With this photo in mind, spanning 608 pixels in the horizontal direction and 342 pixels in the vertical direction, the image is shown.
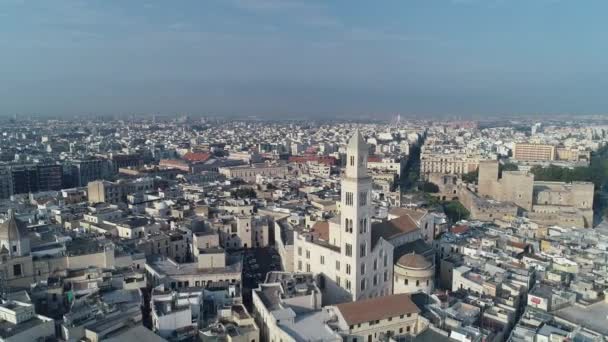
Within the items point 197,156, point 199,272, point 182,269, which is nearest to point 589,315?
point 199,272

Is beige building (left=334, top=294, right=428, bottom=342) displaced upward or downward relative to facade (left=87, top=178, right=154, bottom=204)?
downward

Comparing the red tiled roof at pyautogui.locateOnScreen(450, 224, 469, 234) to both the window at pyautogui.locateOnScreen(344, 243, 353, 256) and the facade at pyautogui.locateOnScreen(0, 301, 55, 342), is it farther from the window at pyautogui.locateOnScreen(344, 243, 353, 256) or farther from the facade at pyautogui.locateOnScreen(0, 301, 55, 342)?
the facade at pyautogui.locateOnScreen(0, 301, 55, 342)

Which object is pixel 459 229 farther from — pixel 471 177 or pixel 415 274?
pixel 471 177

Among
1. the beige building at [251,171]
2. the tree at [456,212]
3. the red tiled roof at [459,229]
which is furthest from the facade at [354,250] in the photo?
the beige building at [251,171]

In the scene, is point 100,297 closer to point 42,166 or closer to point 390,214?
point 390,214


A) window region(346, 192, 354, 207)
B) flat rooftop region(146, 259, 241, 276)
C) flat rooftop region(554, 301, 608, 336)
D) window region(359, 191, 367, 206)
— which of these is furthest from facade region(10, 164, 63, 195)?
flat rooftop region(554, 301, 608, 336)

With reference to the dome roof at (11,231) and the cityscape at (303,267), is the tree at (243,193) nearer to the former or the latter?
the cityscape at (303,267)
